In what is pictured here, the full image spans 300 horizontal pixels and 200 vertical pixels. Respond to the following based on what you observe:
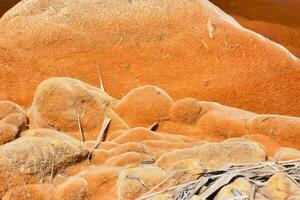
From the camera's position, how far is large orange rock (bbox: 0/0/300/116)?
3.63 meters

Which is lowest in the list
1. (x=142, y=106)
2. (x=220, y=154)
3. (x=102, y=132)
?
(x=102, y=132)

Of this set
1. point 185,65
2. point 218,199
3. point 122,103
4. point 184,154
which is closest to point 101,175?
point 184,154

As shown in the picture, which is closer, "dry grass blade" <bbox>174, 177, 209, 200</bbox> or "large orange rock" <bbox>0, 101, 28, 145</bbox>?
"dry grass blade" <bbox>174, 177, 209, 200</bbox>

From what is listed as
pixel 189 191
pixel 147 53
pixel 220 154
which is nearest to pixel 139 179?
pixel 189 191

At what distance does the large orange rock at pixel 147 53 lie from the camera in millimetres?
3629

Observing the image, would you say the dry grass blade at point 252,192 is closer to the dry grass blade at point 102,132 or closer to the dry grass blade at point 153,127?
the dry grass blade at point 102,132

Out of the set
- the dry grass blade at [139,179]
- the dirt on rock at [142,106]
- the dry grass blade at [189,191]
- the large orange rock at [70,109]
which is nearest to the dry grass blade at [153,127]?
the dirt on rock at [142,106]

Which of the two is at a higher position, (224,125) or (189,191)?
(189,191)

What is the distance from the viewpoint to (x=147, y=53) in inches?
147

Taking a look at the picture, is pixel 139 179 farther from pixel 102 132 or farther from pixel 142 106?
pixel 142 106

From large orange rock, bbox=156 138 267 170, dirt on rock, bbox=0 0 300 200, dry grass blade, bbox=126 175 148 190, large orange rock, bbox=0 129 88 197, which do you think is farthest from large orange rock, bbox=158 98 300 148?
dry grass blade, bbox=126 175 148 190

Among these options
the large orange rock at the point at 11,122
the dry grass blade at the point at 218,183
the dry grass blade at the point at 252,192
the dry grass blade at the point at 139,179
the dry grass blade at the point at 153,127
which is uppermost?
the dry grass blade at the point at 252,192

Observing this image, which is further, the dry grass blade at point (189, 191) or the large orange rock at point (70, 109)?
the large orange rock at point (70, 109)

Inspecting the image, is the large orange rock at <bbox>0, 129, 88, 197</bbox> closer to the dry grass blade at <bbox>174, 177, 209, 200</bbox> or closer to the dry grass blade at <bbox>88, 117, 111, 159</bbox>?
the dry grass blade at <bbox>88, 117, 111, 159</bbox>
